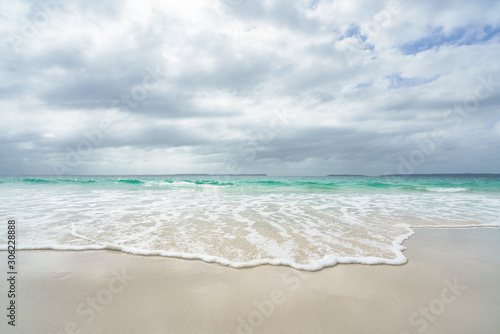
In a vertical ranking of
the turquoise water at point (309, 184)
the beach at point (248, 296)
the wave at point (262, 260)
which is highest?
the turquoise water at point (309, 184)

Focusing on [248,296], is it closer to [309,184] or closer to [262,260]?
[262,260]

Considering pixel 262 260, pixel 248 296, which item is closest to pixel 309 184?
pixel 262 260

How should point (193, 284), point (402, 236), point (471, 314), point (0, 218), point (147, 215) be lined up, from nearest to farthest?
point (471, 314) < point (193, 284) < point (402, 236) < point (0, 218) < point (147, 215)

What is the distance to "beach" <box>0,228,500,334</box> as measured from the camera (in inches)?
93.4

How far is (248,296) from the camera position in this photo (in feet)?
9.48

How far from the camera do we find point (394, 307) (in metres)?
2.67

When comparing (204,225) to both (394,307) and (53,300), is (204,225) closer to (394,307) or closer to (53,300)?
(53,300)

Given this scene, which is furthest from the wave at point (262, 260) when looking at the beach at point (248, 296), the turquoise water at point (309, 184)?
the turquoise water at point (309, 184)

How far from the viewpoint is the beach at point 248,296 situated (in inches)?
93.4

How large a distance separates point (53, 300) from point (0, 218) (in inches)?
274

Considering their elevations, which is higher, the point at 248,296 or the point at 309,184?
the point at 309,184

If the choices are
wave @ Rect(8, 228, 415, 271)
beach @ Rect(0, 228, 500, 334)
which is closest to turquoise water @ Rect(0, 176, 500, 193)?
wave @ Rect(8, 228, 415, 271)

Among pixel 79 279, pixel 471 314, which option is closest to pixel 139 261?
pixel 79 279

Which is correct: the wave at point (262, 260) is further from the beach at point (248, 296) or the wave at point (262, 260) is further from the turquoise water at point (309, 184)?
the turquoise water at point (309, 184)
